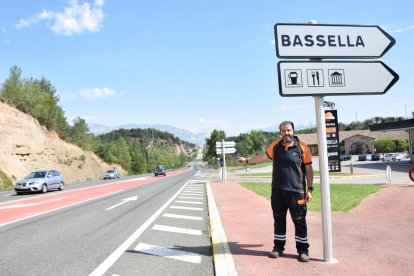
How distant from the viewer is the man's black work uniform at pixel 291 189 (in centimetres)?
570

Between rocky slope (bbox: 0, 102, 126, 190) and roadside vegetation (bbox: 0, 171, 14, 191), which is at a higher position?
rocky slope (bbox: 0, 102, 126, 190)

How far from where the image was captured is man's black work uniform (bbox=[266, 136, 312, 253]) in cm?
570

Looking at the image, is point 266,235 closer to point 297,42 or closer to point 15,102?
point 297,42

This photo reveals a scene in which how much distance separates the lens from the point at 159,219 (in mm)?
10938

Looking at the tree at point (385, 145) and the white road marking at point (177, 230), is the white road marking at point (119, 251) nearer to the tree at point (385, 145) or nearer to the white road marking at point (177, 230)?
the white road marking at point (177, 230)

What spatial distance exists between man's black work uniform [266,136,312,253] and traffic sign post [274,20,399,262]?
A: 30cm

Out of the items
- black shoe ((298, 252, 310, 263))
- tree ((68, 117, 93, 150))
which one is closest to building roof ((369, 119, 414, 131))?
black shoe ((298, 252, 310, 263))

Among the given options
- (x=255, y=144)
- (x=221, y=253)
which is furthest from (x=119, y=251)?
(x=255, y=144)

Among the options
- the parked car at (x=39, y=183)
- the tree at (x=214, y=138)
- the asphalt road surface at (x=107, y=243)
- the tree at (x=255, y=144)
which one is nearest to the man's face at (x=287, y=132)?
the asphalt road surface at (x=107, y=243)

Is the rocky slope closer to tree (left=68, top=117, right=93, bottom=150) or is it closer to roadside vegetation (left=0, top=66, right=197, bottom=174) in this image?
roadside vegetation (left=0, top=66, right=197, bottom=174)

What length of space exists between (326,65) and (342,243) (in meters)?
3.06

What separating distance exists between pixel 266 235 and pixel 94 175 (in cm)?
6234

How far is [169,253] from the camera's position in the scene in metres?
6.74

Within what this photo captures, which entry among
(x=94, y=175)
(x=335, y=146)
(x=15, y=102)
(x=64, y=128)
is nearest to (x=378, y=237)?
(x=335, y=146)
